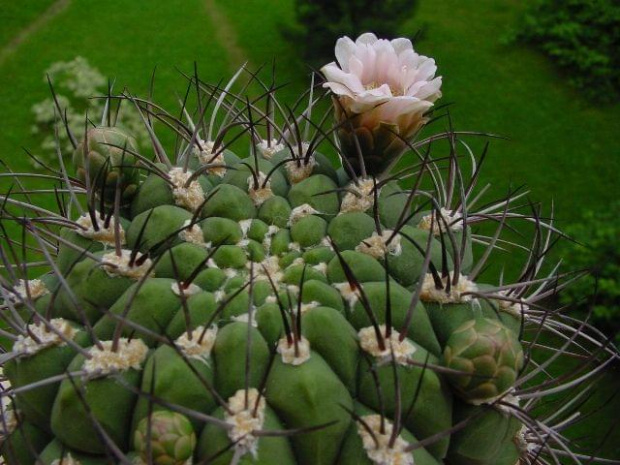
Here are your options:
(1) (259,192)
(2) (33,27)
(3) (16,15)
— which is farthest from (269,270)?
(3) (16,15)

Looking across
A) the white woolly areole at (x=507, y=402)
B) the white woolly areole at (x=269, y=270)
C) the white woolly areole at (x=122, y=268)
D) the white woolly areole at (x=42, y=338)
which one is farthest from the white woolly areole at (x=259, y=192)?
the white woolly areole at (x=507, y=402)

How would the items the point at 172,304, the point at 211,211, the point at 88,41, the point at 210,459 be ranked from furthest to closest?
the point at 88,41
the point at 211,211
the point at 172,304
the point at 210,459

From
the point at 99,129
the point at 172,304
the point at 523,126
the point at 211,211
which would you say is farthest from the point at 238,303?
the point at 523,126

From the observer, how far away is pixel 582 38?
194 inches

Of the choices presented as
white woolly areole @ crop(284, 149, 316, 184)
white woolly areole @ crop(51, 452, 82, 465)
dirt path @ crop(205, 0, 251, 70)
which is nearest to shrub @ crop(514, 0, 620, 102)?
dirt path @ crop(205, 0, 251, 70)

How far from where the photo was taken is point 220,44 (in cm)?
502

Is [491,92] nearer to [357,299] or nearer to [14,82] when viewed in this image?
[14,82]

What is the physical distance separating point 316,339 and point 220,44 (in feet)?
14.4

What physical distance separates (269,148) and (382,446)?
628mm

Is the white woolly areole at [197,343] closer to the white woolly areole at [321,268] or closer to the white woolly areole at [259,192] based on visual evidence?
the white woolly areole at [321,268]

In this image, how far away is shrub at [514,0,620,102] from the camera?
4.69 m

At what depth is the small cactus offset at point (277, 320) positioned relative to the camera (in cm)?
88

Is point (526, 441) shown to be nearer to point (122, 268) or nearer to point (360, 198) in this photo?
point (360, 198)

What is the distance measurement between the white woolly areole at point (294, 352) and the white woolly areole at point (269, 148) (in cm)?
49
